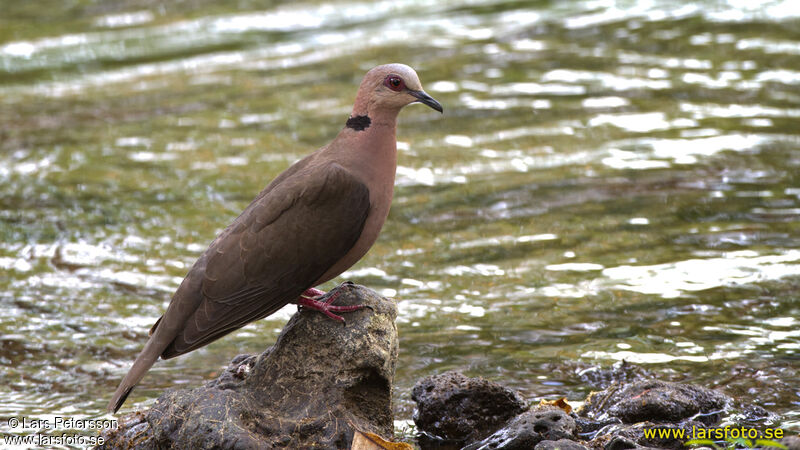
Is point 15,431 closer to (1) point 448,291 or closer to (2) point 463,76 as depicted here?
(1) point 448,291

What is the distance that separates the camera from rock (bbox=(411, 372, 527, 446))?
5742 millimetres

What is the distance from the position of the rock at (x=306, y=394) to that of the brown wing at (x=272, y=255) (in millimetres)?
214

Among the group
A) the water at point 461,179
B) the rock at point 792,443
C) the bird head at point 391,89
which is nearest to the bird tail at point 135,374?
the water at point 461,179

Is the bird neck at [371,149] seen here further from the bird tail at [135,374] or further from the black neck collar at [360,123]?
the bird tail at [135,374]

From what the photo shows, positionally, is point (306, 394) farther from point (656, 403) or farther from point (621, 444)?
point (656, 403)

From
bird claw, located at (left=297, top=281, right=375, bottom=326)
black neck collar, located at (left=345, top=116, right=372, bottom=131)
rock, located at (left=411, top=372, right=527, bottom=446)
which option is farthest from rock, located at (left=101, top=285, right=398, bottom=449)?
black neck collar, located at (left=345, top=116, right=372, bottom=131)

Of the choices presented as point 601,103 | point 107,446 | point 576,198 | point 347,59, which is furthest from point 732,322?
point 347,59

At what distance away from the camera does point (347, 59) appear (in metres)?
15.3

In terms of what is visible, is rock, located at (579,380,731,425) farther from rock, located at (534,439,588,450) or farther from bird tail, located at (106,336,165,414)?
bird tail, located at (106,336,165,414)

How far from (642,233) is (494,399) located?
146 inches

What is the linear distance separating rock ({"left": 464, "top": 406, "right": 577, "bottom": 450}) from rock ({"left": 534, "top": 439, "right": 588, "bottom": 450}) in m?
0.14

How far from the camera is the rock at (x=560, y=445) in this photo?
4918 millimetres

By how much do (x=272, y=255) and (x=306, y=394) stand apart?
71 cm

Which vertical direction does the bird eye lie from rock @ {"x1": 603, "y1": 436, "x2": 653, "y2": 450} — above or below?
above
